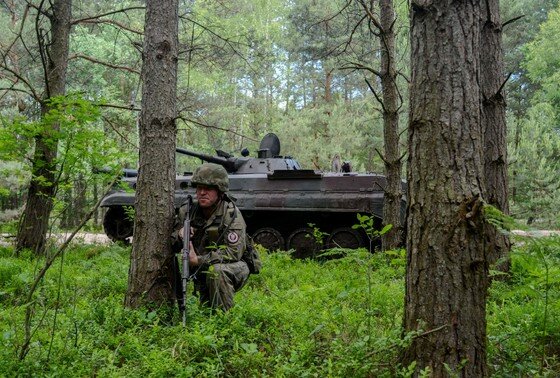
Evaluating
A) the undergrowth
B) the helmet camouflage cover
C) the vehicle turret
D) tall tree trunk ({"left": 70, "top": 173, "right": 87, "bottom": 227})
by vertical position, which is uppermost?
the vehicle turret

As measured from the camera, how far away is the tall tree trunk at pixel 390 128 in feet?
25.8

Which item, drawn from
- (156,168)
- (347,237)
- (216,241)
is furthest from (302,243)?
(156,168)

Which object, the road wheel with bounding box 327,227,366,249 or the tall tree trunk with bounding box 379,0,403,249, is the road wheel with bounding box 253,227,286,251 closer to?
the road wheel with bounding box 327,227,366,249

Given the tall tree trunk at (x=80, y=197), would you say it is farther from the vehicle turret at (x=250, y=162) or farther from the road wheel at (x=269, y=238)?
the vehicle turret at (x=250, y=162)

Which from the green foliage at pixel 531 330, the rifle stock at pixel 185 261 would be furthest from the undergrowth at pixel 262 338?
the rifle stock at pixel 185 261

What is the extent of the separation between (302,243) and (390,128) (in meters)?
3.70

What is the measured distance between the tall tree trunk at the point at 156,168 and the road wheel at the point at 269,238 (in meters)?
6.57

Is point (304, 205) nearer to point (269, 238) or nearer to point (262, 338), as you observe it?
point (269, 238)

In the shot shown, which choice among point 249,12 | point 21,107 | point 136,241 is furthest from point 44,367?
point 249,12

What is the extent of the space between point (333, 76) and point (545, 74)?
444 inches

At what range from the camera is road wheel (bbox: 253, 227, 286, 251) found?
11.2 m

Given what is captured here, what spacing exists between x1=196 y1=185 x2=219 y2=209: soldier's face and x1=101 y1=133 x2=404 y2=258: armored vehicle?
5312 mm

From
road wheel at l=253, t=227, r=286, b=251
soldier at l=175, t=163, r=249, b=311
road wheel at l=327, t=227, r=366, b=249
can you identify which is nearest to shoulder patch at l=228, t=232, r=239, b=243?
soldier at l=175, t=163, r=249, b=311

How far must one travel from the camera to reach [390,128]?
8.12 meters
